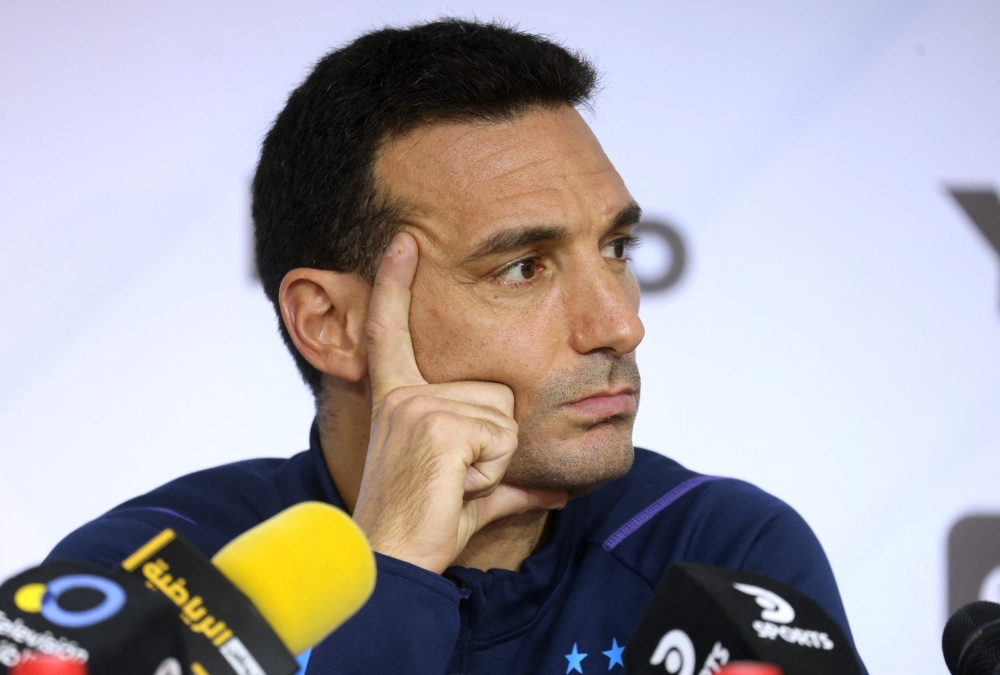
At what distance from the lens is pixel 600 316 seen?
150cm

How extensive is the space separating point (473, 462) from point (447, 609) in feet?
0.77

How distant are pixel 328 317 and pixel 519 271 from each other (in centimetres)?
38

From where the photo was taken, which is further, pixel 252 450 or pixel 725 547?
pixel 252 450

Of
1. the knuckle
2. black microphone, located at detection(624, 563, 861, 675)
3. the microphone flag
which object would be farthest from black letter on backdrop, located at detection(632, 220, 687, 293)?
the microphone flag

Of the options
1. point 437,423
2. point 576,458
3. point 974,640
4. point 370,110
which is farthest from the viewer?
point 370,110

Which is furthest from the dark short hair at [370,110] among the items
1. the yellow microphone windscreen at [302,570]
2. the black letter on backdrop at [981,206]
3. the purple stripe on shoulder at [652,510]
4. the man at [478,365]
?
the black letter on backdrop at [981,206]

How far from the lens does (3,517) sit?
246 centimetres

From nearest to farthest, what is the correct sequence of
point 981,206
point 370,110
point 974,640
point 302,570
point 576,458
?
point 302,570 < point 974,640 < point 576,458 < point 370,110 < point 981,206

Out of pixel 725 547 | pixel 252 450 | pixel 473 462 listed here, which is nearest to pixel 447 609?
pixel 473 462

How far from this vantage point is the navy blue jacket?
154cm

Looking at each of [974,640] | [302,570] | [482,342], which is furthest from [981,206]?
[302,570]

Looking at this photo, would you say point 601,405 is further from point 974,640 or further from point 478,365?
point 974,640

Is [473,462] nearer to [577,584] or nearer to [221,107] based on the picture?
[577,584]

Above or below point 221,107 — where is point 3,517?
below
